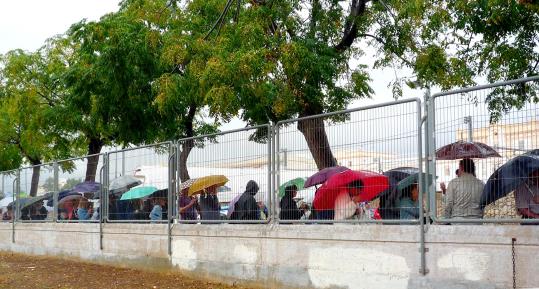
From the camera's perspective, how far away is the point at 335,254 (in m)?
8.89

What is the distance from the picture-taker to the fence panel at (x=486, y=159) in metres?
7.14

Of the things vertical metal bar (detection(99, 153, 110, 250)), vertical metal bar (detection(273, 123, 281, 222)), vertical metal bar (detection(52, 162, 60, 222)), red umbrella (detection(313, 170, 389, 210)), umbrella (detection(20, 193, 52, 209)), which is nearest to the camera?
red umbrella (detection(313, 170, 389, 210))

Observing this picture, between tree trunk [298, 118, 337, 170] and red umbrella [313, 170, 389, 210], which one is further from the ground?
tree trunk [298, 118, 337, 170]

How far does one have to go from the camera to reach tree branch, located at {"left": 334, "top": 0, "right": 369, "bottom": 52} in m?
16.5

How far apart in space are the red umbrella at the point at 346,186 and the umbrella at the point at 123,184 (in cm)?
500

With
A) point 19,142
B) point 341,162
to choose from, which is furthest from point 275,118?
point 19,142

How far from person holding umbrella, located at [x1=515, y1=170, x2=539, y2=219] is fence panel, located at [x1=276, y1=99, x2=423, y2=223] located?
120 cm

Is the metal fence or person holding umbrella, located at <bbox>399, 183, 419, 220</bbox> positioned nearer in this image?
the metal fence

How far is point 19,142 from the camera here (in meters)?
32.9

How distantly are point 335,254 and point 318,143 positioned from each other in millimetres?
1498

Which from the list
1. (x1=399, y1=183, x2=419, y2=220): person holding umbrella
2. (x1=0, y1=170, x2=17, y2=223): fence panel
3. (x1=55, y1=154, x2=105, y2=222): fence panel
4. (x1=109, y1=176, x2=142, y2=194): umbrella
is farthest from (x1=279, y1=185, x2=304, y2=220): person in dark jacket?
(x1=0, y1=170, x2=17, y2=223): fence panel

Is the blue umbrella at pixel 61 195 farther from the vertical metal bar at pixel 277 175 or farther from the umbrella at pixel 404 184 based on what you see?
the umbrella at pixel 404 184

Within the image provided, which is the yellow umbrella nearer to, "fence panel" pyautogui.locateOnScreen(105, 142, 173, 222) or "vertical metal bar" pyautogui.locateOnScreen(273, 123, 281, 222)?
"fence panel" pyautogui.locateOnScreen(105, 142, 173, 222)

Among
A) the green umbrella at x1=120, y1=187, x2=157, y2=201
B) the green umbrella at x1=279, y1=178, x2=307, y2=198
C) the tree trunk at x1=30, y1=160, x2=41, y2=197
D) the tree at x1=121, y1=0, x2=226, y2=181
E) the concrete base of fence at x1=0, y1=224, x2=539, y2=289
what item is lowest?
the concrete base of fence at x1=0, y1=224, x2=539, y2=289
